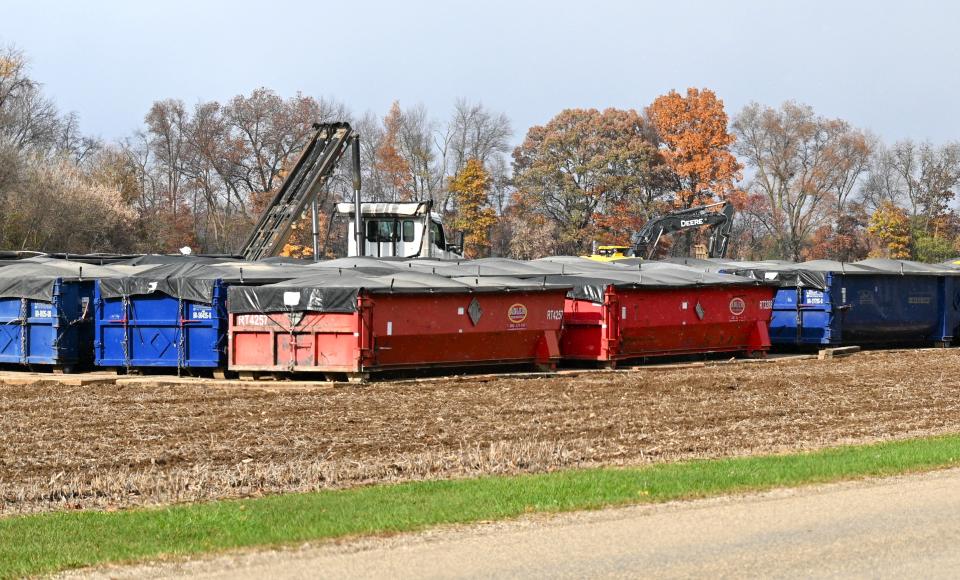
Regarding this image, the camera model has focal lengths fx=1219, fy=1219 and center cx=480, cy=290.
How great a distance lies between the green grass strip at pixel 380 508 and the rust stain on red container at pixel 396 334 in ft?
34.9

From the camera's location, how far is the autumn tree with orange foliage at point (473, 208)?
249 feet

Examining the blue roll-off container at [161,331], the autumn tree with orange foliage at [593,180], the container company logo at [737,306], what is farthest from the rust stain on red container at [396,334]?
the autumn tree with orange foliage at [593,180]

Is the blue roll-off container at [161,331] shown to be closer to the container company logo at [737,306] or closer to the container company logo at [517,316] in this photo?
the container company logo at [517,316]

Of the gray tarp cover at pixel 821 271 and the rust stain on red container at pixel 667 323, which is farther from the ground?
the gray tarp cover at pixel 821 271

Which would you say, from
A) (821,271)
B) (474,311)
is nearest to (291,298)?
(474,311)

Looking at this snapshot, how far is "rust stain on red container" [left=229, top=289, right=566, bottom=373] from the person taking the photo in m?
23.1

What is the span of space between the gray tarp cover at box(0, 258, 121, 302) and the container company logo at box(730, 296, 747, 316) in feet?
48.2

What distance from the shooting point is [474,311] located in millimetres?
24578

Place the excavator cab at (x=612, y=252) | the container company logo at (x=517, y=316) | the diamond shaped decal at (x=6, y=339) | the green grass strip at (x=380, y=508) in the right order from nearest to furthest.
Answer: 1. the green grass strip at (x=380, y=508)
2. the container company logo at (x=517, y=316)
3. the diamond shaped decal at (x=6, y=339)
4. the excavator cab at (x=612, y=252)

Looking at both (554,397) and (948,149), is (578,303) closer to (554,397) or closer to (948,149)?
(554,397)

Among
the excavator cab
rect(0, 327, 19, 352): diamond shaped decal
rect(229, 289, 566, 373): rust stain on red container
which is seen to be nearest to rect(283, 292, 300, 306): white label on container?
rect(229, 289, 566, 373): rust stain on red container

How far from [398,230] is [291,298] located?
16832mm

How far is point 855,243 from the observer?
93.4 meters

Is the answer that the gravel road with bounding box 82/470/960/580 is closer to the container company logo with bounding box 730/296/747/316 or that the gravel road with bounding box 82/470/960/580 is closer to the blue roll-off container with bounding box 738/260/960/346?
the container company logo with bounding box 730/296/747/316
